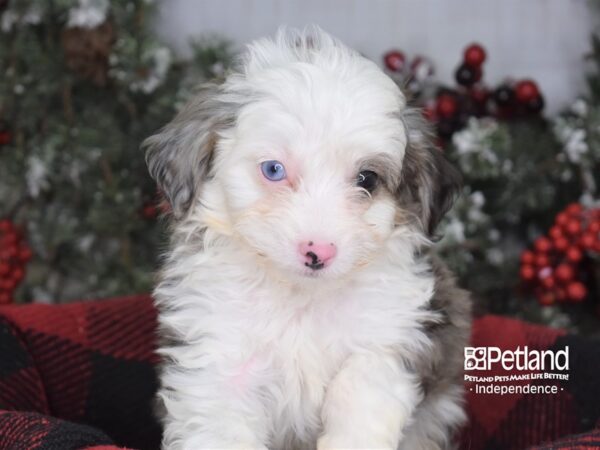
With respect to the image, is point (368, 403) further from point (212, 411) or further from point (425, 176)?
point (425, 176)

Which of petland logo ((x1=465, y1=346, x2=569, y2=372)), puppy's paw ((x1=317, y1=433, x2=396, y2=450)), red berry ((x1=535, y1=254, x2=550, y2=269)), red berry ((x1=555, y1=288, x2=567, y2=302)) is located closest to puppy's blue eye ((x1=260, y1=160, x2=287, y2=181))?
puppy's paw ((x1=317, y1=433, x2=396, y2=450))

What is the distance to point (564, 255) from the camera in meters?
3.80

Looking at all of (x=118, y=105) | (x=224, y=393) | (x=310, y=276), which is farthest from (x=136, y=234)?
(x=310, y=276)

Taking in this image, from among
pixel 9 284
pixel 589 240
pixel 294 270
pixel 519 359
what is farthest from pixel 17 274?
pixel 589 240

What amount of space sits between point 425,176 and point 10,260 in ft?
8.23

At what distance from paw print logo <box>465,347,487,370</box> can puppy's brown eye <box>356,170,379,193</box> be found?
0.83 meters

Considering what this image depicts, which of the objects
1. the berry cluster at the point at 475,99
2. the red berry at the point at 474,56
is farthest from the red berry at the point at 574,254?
the red berry at the point at 474,56

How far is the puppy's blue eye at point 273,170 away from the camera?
2188mm

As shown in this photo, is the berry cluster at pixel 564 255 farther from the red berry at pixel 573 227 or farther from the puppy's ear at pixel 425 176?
the puppy's ear at pixel 425 176

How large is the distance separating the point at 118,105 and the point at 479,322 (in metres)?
2.15

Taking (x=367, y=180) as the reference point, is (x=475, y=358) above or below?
below

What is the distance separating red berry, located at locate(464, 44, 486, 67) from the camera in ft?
12.7

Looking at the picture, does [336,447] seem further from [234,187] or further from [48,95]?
[48,95]

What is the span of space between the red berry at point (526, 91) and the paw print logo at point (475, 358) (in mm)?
1400
